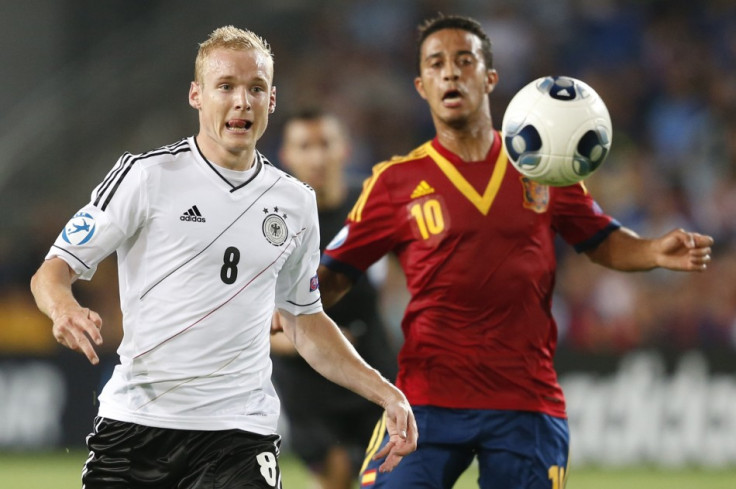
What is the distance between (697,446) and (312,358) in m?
7.44

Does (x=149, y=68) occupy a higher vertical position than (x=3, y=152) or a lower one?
higher

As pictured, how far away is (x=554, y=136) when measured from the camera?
5141 mm

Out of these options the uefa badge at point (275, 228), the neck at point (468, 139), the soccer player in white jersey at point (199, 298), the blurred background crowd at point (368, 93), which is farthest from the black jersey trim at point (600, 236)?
the blurred background crowd at point (368, 93)

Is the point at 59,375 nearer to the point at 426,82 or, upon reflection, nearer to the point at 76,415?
the point at 76,415

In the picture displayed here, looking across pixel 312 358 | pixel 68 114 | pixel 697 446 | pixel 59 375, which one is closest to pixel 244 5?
pixel 68 114

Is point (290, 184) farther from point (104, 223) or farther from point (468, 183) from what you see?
point (468, 183)

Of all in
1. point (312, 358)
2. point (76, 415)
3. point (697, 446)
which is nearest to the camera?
point (312, 358)

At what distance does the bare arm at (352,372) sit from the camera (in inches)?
173

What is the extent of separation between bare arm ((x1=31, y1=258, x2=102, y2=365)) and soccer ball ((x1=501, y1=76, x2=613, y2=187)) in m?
2.04

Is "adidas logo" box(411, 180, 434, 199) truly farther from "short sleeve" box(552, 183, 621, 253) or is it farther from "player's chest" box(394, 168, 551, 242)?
"short sleeve" box(552, 183, 621, 253)

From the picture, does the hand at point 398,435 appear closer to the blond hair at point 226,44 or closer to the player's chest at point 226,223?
the player's chest at point 226,223

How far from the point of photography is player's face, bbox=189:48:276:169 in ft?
14.7

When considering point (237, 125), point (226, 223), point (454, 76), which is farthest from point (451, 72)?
point (226, 223)

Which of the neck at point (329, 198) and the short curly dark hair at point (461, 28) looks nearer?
the short curly dark hair at point (461, 28)
